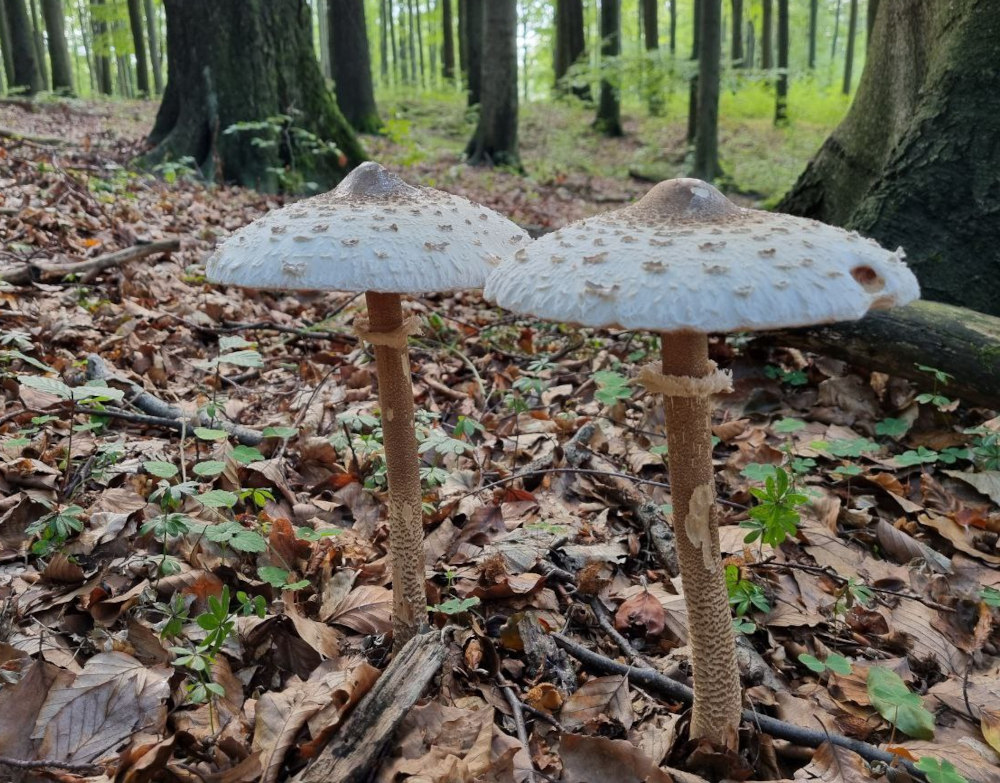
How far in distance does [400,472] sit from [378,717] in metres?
0.79

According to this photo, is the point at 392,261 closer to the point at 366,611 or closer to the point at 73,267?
the point at 366,611

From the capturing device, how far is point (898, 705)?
2.44m

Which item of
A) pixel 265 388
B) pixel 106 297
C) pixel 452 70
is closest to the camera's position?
pixel 265 388

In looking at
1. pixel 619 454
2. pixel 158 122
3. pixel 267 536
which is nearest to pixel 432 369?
pixel 619 454

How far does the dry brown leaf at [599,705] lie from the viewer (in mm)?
2555

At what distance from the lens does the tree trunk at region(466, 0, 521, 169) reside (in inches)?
509

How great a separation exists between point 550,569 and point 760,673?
0.94 metres

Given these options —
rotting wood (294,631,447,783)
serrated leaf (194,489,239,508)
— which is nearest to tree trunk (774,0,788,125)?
serrated leaf (194,489,239,508)

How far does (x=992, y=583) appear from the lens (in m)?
3.24

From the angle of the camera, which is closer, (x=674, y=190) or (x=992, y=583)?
(x=674, y=190)

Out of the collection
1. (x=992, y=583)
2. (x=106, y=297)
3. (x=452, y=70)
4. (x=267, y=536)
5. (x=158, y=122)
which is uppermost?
(x=452, y=70)

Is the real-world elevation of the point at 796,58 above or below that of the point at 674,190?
above

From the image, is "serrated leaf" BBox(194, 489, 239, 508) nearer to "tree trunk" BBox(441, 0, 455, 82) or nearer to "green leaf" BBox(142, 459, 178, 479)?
"green leaf" BBox(142, 459, 178, 479)

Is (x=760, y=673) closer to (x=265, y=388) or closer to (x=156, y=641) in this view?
(x=156, y=641)
